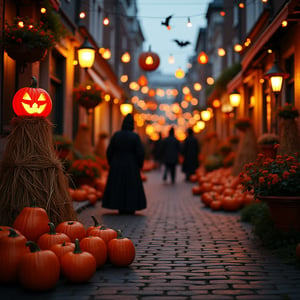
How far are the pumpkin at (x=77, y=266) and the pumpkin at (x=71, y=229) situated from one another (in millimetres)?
773

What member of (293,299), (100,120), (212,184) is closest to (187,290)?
(293,299)

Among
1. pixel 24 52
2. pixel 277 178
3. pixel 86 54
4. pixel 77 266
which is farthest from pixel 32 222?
pixel 86 54

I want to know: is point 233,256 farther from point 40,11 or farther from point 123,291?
point 40,11

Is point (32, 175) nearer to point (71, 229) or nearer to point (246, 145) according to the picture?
point (71, 229)

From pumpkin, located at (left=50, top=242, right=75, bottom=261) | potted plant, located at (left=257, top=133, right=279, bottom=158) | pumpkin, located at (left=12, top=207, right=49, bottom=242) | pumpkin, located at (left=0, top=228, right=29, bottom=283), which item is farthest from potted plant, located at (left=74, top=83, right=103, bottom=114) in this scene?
pumpkin, located at (left=0, top=228, right=29, bottom=283)

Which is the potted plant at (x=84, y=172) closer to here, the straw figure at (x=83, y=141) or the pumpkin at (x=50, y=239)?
the straw figure at (x=83, y=141)

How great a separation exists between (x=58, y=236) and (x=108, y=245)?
538 millimetres

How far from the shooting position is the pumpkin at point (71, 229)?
16.2ft

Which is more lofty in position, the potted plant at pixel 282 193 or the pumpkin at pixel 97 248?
the potted plant at pixel 282 193

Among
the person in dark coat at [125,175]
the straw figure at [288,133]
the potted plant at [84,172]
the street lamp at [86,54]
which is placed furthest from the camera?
the potted plant at [84,172]

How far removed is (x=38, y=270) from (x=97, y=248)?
91 centimetres

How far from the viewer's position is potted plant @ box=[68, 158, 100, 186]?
1135 cm

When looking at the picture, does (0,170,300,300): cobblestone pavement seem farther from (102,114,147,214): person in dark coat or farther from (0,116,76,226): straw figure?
(102,114,147,214): person in dark coat

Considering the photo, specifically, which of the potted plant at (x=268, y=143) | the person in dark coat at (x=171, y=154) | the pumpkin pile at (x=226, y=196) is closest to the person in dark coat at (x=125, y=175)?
the pumpkin pile at (x=226, y=196)
